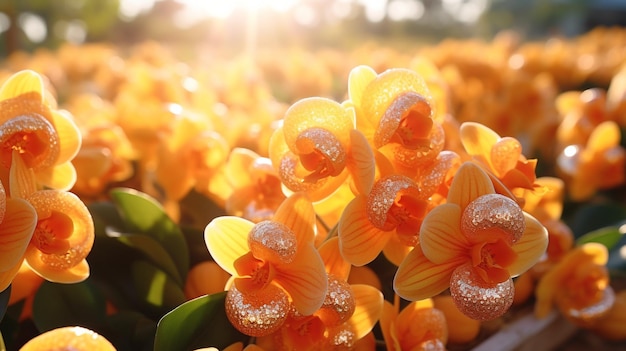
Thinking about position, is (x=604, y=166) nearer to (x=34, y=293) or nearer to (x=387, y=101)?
(x=387, y=101)

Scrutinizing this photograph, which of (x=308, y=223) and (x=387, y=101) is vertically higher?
(x=387, y=101)

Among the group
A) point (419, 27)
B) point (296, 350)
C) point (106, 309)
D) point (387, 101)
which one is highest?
point (387, 101)

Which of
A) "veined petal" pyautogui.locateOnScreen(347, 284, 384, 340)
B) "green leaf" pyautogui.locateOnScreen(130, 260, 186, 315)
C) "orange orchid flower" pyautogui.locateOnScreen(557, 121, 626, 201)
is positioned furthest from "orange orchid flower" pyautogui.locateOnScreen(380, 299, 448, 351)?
"orange orchid flower" pyautogui.locateOnScreen(557, 121, 626, 201)

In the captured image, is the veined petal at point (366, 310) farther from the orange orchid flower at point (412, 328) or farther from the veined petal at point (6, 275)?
the veined petal at point (6, 275)

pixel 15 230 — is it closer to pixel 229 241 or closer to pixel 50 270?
pixel 50 270

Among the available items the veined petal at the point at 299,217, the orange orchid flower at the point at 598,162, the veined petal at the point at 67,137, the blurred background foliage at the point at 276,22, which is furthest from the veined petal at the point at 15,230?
the blurred background foliage at the point at 276,22

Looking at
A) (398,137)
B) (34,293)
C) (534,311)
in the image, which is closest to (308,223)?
(398,137)
